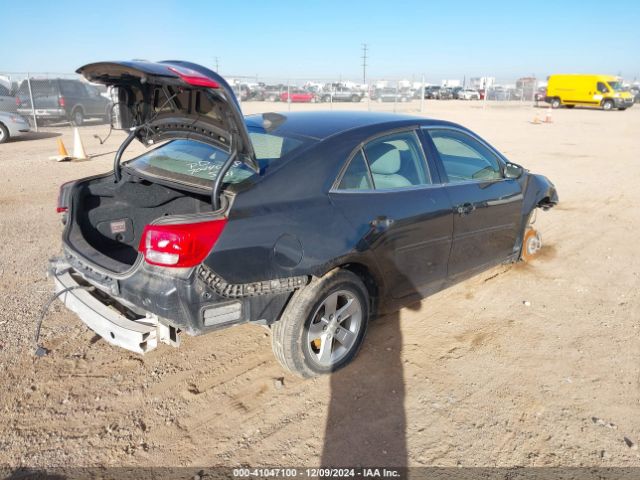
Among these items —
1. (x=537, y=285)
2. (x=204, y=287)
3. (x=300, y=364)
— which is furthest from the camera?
(x=537, y=285)

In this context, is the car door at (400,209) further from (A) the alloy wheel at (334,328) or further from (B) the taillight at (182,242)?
(B) the taillight at (182,242)

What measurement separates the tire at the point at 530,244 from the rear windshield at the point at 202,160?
3.08 meters

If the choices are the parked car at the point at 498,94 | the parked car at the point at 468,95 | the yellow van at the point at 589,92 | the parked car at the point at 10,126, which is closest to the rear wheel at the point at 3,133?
the parked car at the point at 10,126

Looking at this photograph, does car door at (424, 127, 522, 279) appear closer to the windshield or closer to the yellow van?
the yellow van

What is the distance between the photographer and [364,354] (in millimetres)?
3615

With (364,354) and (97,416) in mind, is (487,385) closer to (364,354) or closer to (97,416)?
(364,354)

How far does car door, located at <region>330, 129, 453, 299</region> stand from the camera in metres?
3.24

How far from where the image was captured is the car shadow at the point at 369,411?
2674 millimetres

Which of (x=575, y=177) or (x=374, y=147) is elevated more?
(x=374, y=147)

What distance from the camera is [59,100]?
18859 mm

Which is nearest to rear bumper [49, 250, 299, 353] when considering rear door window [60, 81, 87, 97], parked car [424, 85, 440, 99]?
rear door window [60, 81, 87, 97]

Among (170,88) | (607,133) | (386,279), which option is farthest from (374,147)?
(607,133)

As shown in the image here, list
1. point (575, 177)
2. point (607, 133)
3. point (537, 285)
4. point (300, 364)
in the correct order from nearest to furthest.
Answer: point (300, 364), point (537, 285), point (575, 177), point (607, 133)

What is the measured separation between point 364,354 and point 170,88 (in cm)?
226
